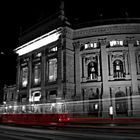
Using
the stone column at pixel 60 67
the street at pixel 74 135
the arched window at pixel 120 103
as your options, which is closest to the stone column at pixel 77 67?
the stone column at pixel 60 67

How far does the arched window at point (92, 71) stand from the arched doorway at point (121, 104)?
5619 mm

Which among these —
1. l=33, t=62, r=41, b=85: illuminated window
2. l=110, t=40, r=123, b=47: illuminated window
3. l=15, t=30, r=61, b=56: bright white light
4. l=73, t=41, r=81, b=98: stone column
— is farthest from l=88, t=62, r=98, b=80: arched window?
l=33, t=62, r=41, b=85: illuminated window

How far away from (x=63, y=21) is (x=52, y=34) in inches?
141

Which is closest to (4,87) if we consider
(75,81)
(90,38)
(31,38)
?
(31,38)

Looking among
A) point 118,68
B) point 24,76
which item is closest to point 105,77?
point 118,68

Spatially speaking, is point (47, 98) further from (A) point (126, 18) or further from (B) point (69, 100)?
(A) point (126, 18)

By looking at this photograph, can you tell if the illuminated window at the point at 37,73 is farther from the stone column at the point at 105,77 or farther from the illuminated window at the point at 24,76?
the stone column at the point at 105,77

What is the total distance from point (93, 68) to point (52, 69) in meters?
9.17

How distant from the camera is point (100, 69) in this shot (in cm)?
4272

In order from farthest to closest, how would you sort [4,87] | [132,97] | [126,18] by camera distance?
[4,87]
[126,18]
[132,97]

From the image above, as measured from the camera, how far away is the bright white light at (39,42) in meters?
46.9

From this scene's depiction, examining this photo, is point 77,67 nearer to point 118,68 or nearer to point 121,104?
point 118,68

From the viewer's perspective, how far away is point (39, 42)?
49.9 meters

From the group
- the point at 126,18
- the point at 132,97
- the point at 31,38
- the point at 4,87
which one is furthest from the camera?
the point at 4,87
